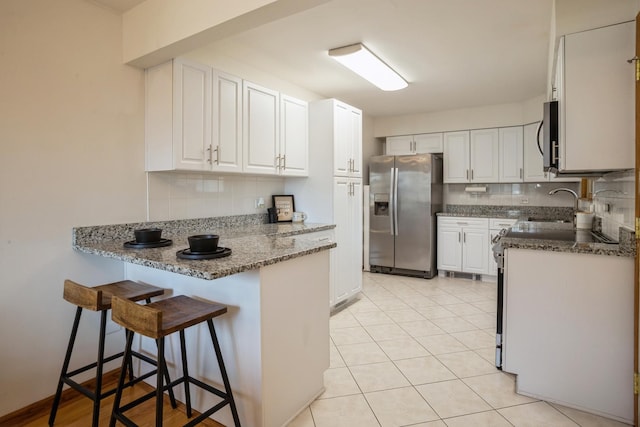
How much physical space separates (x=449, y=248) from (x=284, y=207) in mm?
2585

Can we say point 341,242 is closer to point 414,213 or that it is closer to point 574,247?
point 414,213

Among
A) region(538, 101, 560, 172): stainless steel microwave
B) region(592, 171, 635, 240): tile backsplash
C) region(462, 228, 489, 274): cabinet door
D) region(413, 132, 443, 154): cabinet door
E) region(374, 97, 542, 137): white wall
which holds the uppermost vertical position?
region(374, 97, 542, 137): white wall

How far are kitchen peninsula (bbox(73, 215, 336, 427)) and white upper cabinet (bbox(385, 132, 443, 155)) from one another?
12.4 feet

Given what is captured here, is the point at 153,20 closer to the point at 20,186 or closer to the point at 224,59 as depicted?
the point at 224,59

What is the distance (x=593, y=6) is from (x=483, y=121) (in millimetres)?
3129

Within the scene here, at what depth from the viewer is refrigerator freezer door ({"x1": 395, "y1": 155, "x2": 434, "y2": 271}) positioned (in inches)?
187

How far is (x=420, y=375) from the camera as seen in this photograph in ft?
7.52

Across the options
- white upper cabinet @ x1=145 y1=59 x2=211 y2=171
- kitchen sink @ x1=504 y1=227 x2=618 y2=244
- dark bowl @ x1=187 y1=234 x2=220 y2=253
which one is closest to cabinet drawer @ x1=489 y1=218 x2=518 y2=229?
kitchen sink @ x1=504 y1=227 x2=618 y2=244

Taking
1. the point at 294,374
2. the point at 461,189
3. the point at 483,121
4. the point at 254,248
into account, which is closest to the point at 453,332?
the point at 294,374

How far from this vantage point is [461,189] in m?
5.30

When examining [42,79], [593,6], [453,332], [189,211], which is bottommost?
[453,332]

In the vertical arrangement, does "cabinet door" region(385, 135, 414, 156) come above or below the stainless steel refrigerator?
above

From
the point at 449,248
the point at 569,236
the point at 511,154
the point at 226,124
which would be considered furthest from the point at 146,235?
the point at 511,154

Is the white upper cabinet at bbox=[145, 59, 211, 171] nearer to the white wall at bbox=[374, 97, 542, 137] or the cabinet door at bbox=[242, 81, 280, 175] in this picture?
the cabinet door at bbox=[242, 81, 280, 175]
